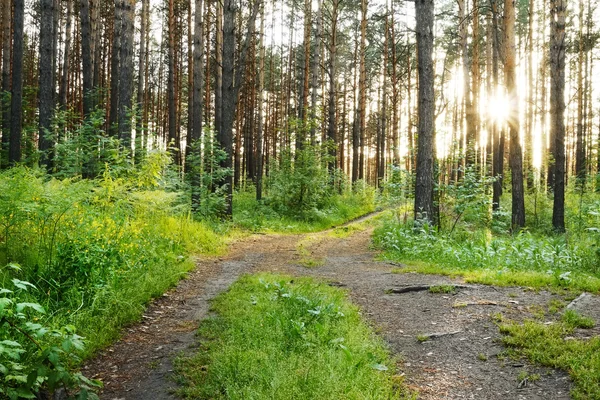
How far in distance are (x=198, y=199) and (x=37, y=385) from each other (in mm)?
10716

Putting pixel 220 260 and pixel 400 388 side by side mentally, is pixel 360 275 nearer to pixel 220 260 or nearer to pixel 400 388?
pixel 220 260

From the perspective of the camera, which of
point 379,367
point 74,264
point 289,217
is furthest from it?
point 289,217

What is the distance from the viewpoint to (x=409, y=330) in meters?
4.53

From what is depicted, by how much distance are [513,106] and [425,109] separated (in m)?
4.23

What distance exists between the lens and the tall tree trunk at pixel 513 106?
43.1ft

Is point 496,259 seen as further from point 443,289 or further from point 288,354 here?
point 288,354

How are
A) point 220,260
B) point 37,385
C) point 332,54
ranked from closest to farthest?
point 37,385 < point 220,260 < point 332,54

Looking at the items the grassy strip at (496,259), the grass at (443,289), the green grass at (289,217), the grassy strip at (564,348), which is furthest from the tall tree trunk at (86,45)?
the grassy strip at (564,348)

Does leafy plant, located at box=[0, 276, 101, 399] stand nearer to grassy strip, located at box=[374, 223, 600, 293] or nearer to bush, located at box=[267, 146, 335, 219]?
grassy strip, located at box=[374, 223, 600, 293]

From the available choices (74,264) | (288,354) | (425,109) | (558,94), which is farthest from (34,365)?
(558,94)

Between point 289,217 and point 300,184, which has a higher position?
point 300,184

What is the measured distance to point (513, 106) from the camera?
511 inches

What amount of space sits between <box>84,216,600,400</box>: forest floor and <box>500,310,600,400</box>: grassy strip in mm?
94

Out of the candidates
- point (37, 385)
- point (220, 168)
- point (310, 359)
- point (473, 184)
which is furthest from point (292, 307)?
point (220, 168)
